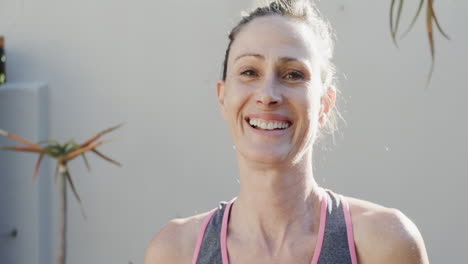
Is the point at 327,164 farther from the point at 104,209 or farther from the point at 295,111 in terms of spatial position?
the point at 295,111

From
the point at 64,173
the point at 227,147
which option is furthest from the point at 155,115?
the point at 64,173

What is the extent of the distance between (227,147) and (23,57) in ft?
2.65

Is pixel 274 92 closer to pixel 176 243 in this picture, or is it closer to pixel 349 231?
pixel 349 231

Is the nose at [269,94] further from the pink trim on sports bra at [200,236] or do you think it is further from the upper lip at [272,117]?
the pink trim on sports bra at [200,236]

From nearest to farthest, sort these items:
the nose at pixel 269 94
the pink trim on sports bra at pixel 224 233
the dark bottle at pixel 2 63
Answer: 1. the nose at pixel 269 94
2. the pink trim on sports bra at pixel 224 233
3. the dark bottle at pixel 2 63

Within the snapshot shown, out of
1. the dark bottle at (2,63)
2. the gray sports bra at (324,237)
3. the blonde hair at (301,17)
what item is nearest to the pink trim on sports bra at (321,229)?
the gray sports bra at (324,237)

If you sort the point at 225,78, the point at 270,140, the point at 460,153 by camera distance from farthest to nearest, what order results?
1. the point at 460,153
2. the point at 225,78
3. the point at 270,140

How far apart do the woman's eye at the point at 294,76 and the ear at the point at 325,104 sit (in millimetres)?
118

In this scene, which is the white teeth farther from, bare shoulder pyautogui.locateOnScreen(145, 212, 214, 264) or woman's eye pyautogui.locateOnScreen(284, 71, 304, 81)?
bare shoulder pyautogui.locateOnScreen(145, 212, 214, 264)

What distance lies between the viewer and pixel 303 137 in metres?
1.37

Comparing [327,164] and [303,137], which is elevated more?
[303,137]

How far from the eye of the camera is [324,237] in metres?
1.38

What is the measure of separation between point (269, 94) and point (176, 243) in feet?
1.36

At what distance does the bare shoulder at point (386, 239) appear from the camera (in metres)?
1.33
